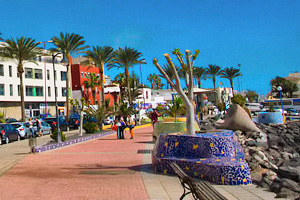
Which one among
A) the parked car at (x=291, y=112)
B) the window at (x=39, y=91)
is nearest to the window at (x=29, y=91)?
the window at (x=39, y=91)

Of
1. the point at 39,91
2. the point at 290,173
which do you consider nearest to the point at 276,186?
the point at 290,173

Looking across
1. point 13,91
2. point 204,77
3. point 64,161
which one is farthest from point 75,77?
point 64,161

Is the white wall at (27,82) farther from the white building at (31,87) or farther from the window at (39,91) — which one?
the window at (39,91)

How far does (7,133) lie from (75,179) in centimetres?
1442

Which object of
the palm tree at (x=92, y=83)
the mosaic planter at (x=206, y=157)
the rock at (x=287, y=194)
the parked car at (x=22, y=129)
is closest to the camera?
the rock at (x=287, y=194)

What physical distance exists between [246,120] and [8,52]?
111 ft

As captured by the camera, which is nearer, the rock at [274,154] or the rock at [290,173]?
the rock at [290,173]

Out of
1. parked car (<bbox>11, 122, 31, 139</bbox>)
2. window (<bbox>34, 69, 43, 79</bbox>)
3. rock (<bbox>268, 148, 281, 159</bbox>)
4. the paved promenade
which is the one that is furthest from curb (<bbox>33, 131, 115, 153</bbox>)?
window (<bbox>34, 69, 43, 79</bbox>)

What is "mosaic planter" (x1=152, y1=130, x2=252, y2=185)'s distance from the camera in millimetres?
7219

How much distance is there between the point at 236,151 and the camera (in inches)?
317

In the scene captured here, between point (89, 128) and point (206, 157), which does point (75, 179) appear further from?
point (89, 128)

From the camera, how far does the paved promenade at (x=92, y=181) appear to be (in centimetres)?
661

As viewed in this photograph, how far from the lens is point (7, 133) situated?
20750 millimetres

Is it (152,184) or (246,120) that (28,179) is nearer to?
(152,184)
